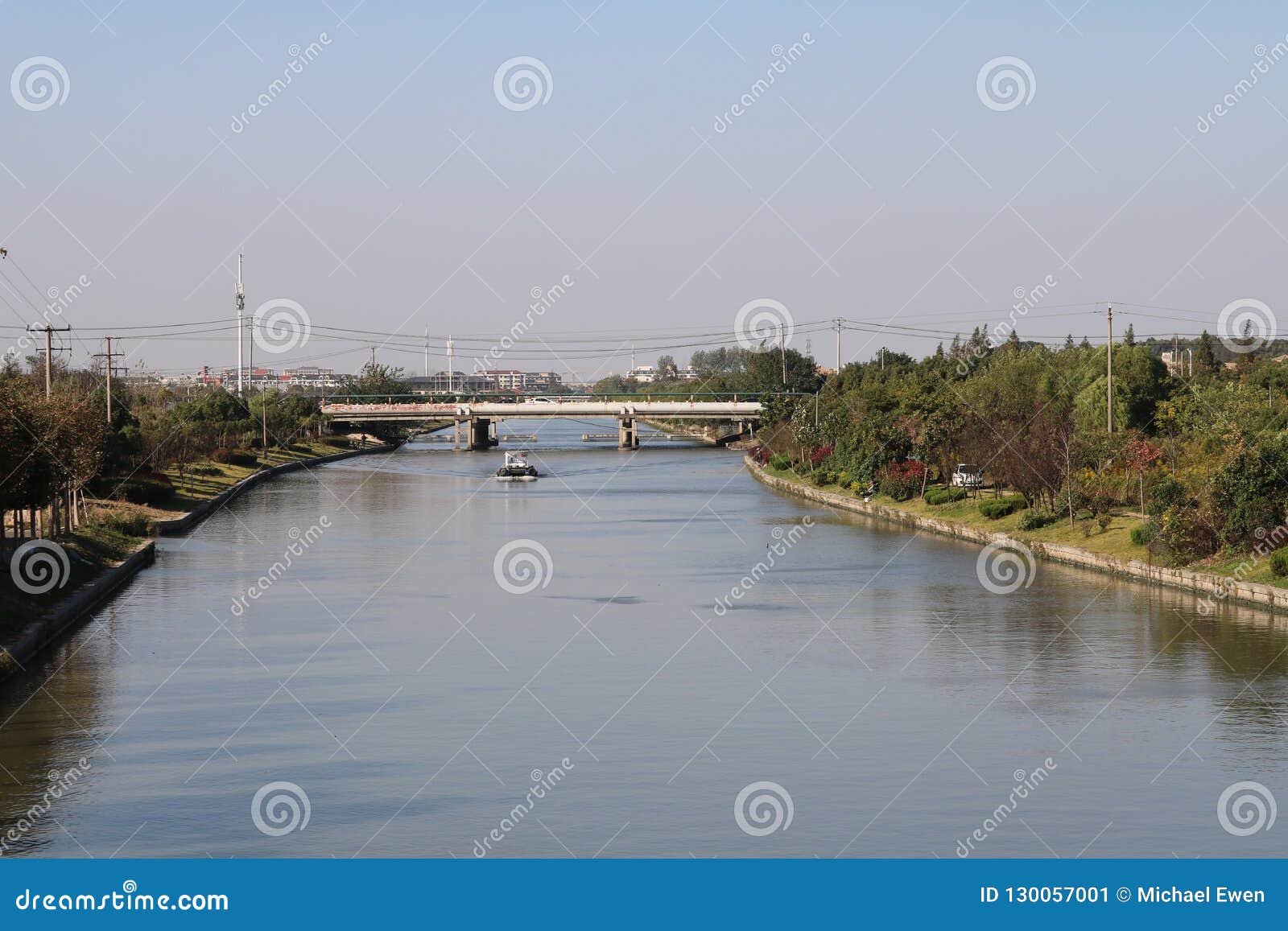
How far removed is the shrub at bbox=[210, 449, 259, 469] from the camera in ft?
216

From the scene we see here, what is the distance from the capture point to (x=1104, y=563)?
104 ft

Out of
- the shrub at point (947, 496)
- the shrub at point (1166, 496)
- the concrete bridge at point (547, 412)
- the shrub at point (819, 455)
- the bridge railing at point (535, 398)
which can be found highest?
the bridge railing at point (535, 398)

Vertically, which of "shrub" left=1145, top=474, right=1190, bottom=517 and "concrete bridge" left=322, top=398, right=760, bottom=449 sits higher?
"concrete bridge" left=322, top=398, right=760, bottom=449

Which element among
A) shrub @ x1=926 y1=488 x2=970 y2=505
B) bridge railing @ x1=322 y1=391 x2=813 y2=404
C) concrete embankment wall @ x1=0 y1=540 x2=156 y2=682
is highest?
bridge railing @ x1=322 y1=391 x2=813 y2=404

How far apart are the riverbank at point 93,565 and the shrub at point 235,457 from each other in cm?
901

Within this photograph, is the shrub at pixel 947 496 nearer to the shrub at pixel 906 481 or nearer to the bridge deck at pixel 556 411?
the shrub at pixel 906 481

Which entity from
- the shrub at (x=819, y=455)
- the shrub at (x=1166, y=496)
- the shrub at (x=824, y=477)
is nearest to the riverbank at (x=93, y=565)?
the shrub at (x=1166, y=496)

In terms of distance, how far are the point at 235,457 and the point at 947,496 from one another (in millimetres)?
34569

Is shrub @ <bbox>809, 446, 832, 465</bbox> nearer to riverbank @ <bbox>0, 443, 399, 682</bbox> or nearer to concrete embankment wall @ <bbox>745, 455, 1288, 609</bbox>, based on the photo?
concrete embankment wall @ <bbox>745, 455, 1288, 609</bbox>

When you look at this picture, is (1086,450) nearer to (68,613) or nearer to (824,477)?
(824,477)

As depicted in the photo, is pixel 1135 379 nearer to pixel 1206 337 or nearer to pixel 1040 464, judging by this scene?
pixel 1040 464

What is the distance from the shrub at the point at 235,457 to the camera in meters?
65.8

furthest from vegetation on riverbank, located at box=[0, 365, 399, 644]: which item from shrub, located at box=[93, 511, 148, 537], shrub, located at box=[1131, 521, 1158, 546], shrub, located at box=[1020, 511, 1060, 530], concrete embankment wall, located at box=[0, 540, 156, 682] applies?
shrub, located at box=[1020, 511, 1060, 530]

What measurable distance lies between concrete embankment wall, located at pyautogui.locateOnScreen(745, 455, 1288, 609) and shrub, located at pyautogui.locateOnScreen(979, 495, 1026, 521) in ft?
2.16
